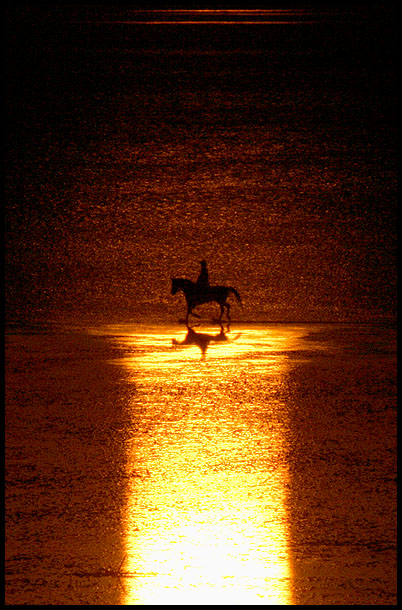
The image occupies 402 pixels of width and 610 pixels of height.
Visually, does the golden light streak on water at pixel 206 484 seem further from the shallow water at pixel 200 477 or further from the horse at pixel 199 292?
the horse at pixel 199 292

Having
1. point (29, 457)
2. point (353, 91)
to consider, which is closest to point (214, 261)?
point (353, 91)

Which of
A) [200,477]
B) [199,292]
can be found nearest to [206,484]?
[200,477]

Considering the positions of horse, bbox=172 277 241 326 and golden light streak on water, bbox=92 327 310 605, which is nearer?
golden light streak on water, bbox=92 327 310 605

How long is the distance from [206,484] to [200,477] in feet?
0.26

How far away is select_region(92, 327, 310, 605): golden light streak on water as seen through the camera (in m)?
2.35

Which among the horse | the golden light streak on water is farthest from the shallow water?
the horse

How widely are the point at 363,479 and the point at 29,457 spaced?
1125 mm

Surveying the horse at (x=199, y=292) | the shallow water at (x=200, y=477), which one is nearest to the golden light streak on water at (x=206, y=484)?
the shallow water at (x=200, y=477)

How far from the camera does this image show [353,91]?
392 inches

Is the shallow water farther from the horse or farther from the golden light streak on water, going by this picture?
the horse

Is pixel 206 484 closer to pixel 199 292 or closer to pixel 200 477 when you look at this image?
pixel 200 477

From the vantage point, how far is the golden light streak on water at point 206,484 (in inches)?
92.4

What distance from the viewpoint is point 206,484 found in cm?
309

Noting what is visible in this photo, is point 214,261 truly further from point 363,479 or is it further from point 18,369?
point 363,479
